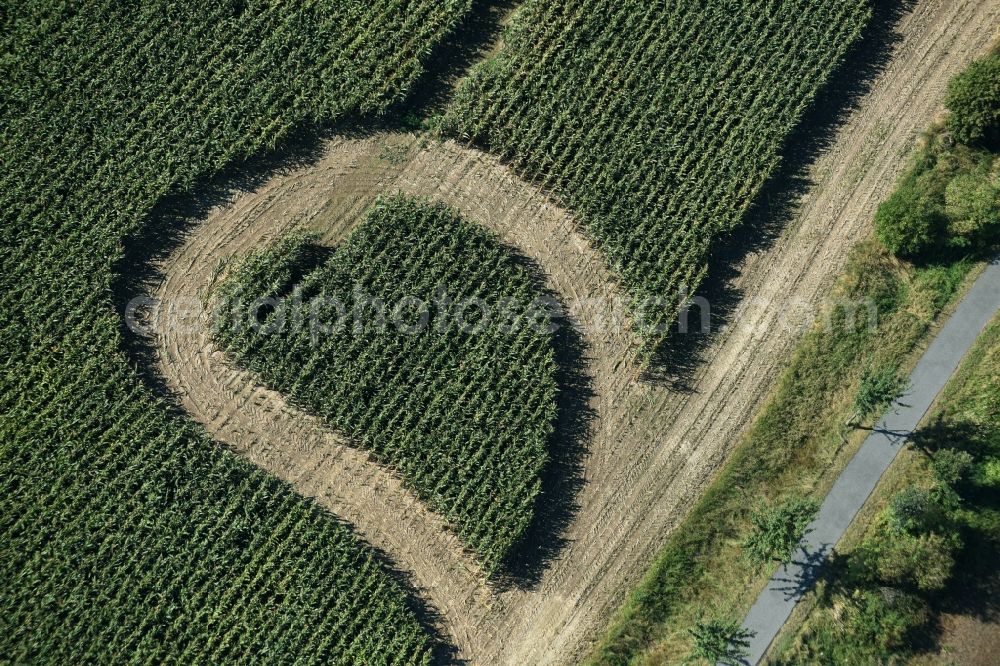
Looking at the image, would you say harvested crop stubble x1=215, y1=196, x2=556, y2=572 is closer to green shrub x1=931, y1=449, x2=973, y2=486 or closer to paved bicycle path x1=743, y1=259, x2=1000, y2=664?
paved bicycle path x1=743, y1=259, x2=1000, y2=664

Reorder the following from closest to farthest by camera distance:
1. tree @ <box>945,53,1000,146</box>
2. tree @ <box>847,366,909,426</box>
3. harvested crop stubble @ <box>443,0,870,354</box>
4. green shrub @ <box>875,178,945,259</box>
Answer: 1. tree @ <box>847,366,909,426</box>
2. green shrub @ <box>875,178,945,259</box>
3. tree @ <box>945,53,1000,146</box>
4. harvested crop stubble @ <box>443,0,870,354</box>

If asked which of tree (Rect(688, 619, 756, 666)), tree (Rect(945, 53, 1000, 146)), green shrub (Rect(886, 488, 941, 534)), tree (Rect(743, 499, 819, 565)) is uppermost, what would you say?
tree (Rect(945, 53, 1000, 146))

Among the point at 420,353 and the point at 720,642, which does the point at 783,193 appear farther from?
the point at 720,642

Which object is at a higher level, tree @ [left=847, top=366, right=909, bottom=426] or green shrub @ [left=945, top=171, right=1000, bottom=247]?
green shrub @ [left=945, top=171, right=1000, bottom=247]

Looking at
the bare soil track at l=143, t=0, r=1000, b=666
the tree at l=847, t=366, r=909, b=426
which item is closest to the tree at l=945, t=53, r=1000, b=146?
the bare soil track at l=143, t=0, r=1000, b=666

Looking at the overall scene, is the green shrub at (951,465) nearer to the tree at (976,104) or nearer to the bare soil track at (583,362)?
the bare soil track at (583,362)

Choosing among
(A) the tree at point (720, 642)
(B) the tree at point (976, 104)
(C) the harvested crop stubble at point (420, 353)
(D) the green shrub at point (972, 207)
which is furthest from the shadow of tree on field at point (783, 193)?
(A) the tree at point (720, 642)

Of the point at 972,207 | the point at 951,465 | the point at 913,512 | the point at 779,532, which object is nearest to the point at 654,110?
the point at 972,207
